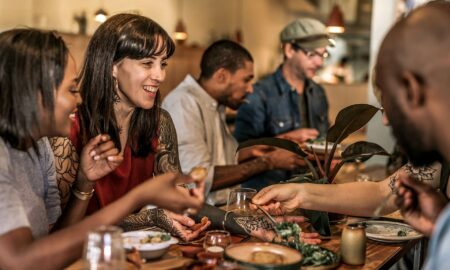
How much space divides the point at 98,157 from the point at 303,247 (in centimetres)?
70

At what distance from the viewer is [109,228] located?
4.52 ft

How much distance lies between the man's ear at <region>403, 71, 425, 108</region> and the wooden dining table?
74cm

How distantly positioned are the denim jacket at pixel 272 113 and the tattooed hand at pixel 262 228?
166 centimetres

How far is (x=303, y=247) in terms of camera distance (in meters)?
1.80

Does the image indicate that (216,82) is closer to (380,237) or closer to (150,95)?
(150,95)

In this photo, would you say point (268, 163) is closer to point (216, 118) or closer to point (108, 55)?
point (216, 118)

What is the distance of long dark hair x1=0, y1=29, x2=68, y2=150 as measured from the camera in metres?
1.55

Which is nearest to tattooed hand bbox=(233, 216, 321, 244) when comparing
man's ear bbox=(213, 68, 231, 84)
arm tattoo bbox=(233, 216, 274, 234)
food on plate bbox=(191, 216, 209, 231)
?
arm tattoo bbox=(233, 216, 274, 234)

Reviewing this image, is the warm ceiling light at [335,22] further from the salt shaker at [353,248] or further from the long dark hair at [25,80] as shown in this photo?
the long dark hair at [25,80]

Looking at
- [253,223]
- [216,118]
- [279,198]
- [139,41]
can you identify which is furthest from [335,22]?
[253,223]

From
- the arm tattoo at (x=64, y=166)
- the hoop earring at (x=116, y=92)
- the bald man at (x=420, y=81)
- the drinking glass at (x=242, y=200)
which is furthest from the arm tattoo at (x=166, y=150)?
the bald man at (x=420, y=81)

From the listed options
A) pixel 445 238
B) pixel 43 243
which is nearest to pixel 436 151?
pixel 445 238

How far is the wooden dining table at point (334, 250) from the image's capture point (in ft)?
5.61

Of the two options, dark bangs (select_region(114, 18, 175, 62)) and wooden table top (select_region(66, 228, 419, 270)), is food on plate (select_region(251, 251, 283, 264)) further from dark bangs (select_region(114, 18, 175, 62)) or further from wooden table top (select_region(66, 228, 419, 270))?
dark bangs (select_region(114, 18, 175, 62))
